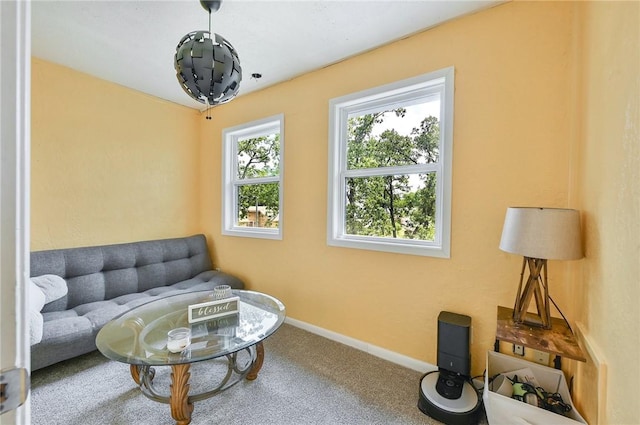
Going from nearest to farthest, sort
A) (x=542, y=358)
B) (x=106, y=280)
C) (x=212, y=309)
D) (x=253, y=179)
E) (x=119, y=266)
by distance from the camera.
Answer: (x=542, y=358), (x=212, y=309), (x=106, y=280), (x=119, y=266), (x=253, y=179)

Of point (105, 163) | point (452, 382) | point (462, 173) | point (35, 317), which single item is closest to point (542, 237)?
point (462, 173)

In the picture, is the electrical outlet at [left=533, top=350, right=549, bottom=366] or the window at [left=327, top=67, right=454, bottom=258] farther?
the window at [left=327, top=67, right=454, bottom=258]

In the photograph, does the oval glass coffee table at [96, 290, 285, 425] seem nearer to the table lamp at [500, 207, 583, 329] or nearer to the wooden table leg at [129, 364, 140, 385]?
the wooden table leg at [129, 364, 140, 385]

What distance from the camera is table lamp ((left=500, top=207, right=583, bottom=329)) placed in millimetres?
1217

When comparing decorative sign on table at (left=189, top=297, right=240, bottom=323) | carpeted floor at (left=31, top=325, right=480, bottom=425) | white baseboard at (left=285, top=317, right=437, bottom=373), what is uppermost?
decorative sign on table at (left=189, top=297, right=240, bottom=323)

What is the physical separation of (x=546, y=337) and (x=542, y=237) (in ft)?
1.64

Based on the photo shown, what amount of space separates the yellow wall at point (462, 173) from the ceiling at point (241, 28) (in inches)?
6.3

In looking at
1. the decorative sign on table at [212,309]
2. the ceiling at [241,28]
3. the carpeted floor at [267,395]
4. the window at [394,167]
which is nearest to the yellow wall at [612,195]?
the window at [394,167]

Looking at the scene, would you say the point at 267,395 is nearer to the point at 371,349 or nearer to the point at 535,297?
the point at 371,349

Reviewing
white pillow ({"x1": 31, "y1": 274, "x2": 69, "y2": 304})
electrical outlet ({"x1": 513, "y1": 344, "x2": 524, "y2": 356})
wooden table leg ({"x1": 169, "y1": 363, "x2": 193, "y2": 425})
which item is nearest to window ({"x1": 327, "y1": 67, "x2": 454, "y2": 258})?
electrical outlet ({"x1": 513, "y1": 344, "x2": 524, "y2": 356})

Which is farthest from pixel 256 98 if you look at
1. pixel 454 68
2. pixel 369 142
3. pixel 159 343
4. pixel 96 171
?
pixel 159 343

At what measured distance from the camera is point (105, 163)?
2688 millimetres

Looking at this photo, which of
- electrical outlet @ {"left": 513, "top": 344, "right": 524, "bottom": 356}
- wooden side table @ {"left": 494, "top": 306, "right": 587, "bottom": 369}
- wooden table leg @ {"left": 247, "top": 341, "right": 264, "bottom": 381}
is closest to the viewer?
wooden side table @ {"left": 494, "top": 306, "right": 587, "bottom": 369}

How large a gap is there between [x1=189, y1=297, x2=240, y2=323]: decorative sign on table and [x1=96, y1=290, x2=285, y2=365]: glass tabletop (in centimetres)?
3
